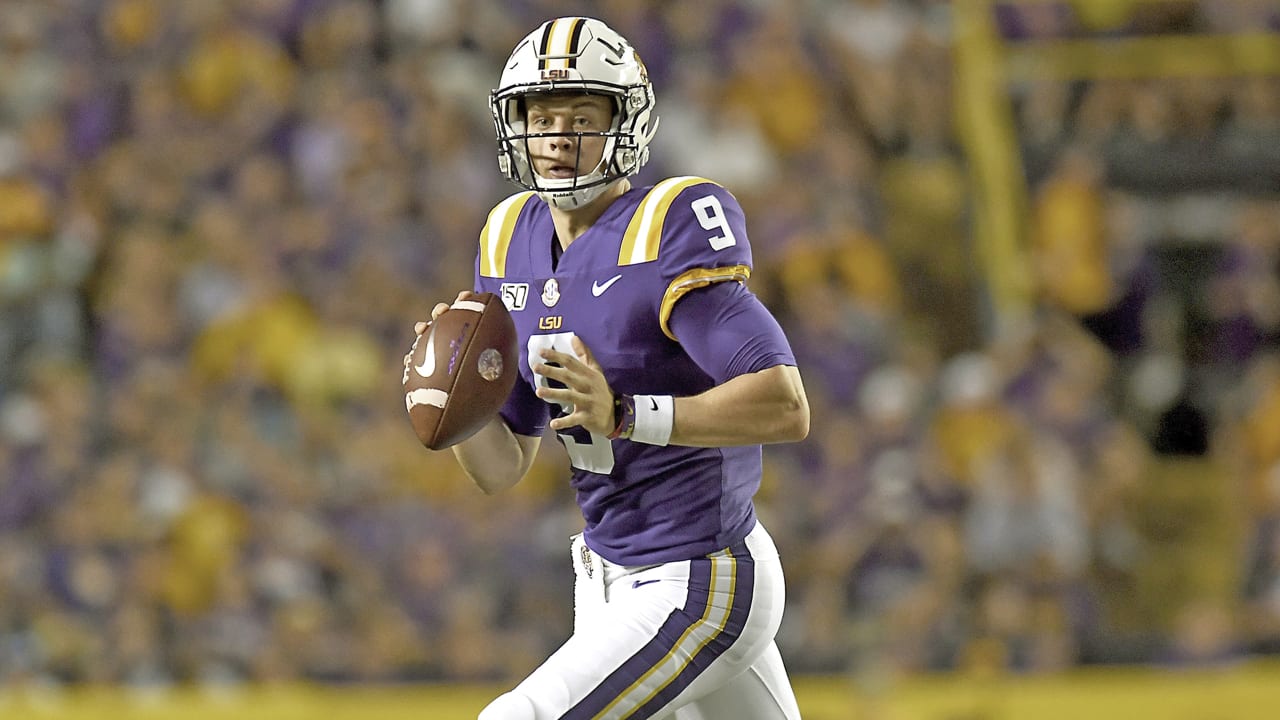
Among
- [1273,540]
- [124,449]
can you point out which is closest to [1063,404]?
[1273,540]

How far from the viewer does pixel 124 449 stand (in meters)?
7.95

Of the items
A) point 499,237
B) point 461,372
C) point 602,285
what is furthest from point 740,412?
point 499,237

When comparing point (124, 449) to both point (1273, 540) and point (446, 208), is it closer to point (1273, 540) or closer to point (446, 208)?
point (446, 208)

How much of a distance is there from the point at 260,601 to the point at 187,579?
0.35m

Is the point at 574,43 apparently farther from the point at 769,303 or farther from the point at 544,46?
the point at 769,303

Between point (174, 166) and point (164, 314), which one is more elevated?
point (174, 166)

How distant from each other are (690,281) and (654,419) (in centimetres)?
29

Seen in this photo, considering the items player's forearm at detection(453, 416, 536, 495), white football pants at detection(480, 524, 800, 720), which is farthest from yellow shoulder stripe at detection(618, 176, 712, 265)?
white football pants at detection(480, 524, 800, 720)

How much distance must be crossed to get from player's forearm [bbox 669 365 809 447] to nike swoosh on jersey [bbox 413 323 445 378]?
18.6 inches

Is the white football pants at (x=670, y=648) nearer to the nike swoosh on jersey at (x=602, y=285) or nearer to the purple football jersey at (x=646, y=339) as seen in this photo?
the purple football jersey at (x=646, y=339)

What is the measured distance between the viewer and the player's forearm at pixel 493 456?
3.71 metres

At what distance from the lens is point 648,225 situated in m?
3.46

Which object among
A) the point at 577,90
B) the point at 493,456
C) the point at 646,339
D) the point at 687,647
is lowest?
the point at 687,647

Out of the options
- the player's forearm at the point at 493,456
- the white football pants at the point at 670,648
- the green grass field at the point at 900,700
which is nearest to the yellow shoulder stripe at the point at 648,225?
the player's forearm at the point at 493,456
